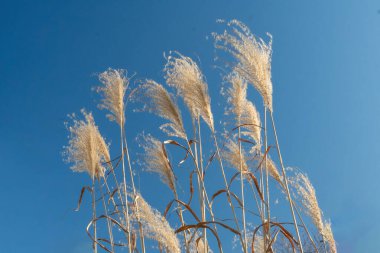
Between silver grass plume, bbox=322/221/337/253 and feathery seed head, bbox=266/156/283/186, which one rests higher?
feathery seed head, bbox=266/156/283/186

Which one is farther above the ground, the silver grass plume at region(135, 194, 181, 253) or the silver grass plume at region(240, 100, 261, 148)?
the silver grass plume at region(240, 100, 261, 148)

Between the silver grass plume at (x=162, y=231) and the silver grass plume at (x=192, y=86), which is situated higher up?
the silver grass plume at (x=192, y=86)

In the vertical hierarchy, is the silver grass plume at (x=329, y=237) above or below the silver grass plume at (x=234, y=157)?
below

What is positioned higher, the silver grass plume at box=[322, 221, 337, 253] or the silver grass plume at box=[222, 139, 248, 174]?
the silver grass plume at box=[222, 139, 248, 174]

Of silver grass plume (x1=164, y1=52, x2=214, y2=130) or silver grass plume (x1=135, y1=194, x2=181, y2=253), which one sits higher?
silver grass plume (x1=164, y1=52, x2=214, y2=130)

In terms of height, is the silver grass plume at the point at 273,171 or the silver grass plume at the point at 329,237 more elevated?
the silver grass plume at the point at 273,171

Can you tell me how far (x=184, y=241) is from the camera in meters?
2.87

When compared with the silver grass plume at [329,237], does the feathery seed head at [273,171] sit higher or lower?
higher

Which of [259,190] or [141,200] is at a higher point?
[141,200]

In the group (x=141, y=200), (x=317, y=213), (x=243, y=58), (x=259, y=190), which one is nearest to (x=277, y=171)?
(x=259, y=190)

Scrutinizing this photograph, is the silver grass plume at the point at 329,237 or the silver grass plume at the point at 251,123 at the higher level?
the silver grass plume at the point at 251,123

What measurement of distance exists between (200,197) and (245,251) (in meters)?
0.57

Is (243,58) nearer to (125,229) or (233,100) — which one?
(233,100)

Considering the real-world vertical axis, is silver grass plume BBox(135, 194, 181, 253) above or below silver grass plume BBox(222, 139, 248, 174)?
below
